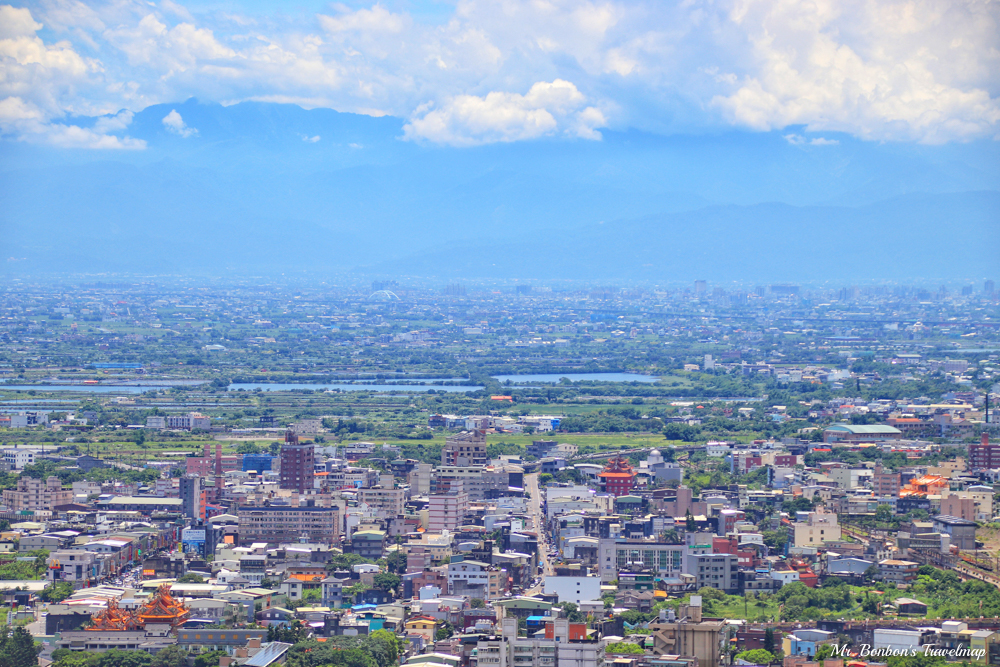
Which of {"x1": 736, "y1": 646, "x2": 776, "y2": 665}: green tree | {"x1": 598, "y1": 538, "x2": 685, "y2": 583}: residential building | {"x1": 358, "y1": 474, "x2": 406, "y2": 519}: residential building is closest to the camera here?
{"x1": 736, "y1": 646, "x2": 776, "y2": 665}: green tree

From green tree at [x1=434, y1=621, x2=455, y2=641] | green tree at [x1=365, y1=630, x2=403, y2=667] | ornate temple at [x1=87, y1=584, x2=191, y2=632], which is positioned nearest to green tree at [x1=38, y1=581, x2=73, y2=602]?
ornate temple at [x1=87, y1=584, x2=191, y2=632]

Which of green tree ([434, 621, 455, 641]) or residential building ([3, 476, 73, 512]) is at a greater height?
green tree ([434, 621, 455, 641])

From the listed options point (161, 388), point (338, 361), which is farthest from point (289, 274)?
point (161, 388)

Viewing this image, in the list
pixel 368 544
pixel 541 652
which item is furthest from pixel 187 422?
pixel 541 652

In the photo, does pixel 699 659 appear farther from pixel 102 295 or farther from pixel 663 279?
pixel 663 279

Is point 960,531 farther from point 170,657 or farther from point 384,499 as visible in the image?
point 170,657

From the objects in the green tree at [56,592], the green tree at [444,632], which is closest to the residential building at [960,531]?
the green tree at [444,632]

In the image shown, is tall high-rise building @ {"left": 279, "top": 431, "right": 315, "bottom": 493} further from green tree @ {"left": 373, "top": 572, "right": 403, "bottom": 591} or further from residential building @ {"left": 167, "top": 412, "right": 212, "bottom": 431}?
residential building @ {"left": 167, "top": 412, "right": 212, "bottom": 431}
